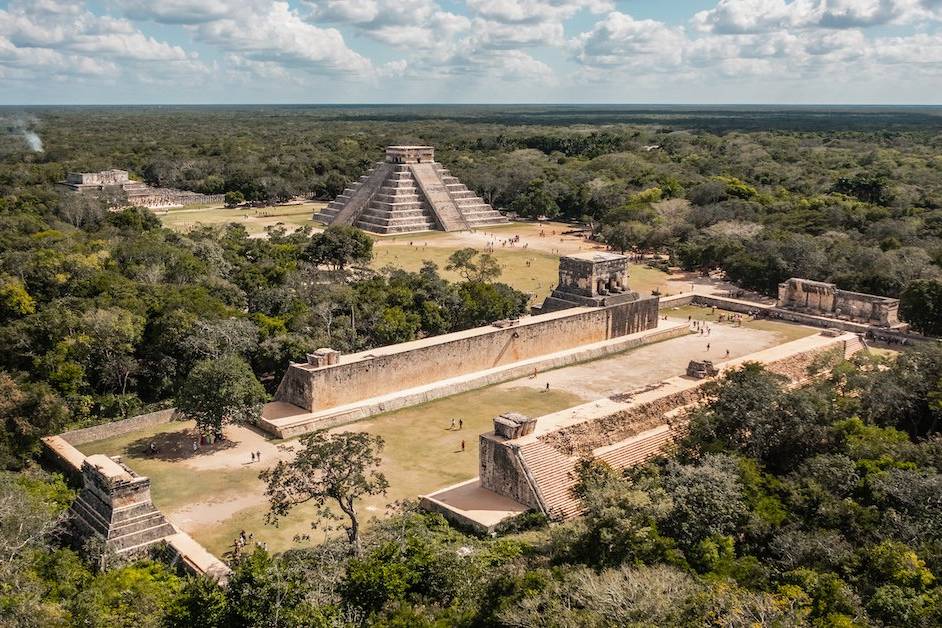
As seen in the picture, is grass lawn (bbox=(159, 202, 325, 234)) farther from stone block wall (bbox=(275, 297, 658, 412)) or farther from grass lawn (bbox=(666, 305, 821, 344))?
stone block wall (bbox=(275, 297, 658, 412))

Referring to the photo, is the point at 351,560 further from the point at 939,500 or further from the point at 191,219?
the point at 191,219

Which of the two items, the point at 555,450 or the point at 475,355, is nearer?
the point at 555,450

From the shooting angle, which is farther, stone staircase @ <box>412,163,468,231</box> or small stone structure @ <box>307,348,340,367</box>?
stone staircase @ <box>412,163,468,231</box>

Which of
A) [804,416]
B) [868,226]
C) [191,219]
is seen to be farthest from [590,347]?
[191,219]

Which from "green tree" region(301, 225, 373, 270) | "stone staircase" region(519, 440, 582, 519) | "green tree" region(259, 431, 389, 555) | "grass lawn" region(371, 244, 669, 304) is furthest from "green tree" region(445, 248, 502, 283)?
"green tree" region(259, 431, 389, 555)

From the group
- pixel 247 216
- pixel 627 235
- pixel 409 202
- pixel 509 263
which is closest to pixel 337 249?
pixel 509 263

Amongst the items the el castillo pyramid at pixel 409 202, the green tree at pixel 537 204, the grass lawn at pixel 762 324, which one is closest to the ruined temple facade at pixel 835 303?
the grass lawn at pixel 762 324

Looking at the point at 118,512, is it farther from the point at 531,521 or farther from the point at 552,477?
the point at 552,477
